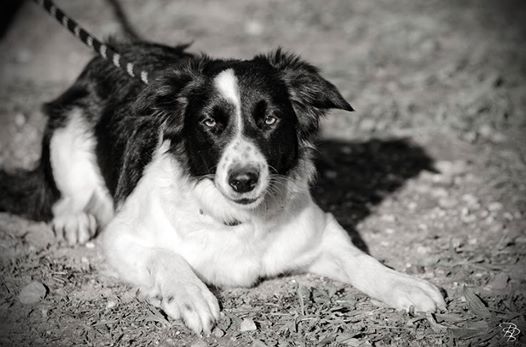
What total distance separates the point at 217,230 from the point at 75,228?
4.57 feet

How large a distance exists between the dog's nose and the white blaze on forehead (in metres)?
0.29

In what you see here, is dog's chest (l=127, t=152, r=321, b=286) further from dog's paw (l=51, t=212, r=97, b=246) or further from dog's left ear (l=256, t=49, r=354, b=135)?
dog's paw (l=51, t=212, r=97, b=246)

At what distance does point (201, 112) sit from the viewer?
12.3ft

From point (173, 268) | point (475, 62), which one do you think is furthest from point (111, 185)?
point (475, 62)

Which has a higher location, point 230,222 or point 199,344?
point 230,222

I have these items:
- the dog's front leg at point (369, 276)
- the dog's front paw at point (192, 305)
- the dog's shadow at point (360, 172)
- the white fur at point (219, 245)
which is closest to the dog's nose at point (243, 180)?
the white fur at point (219, 245)

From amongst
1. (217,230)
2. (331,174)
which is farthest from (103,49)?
(331,174)

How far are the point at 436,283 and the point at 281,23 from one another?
660 cm

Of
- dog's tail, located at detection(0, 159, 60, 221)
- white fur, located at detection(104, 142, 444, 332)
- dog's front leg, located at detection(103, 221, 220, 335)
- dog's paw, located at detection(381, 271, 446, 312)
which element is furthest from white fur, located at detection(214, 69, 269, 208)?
dog's tail, located at detection(0, 159, 60, 221)

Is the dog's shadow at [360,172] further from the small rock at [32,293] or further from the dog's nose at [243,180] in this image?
the small rock at [32,293]

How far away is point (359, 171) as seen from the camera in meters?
6.11

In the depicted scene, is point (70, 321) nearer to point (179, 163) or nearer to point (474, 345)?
point (179, 163)

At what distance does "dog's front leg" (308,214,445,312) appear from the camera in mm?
3729

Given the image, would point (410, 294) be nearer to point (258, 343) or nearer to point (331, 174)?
point (258, 343)
